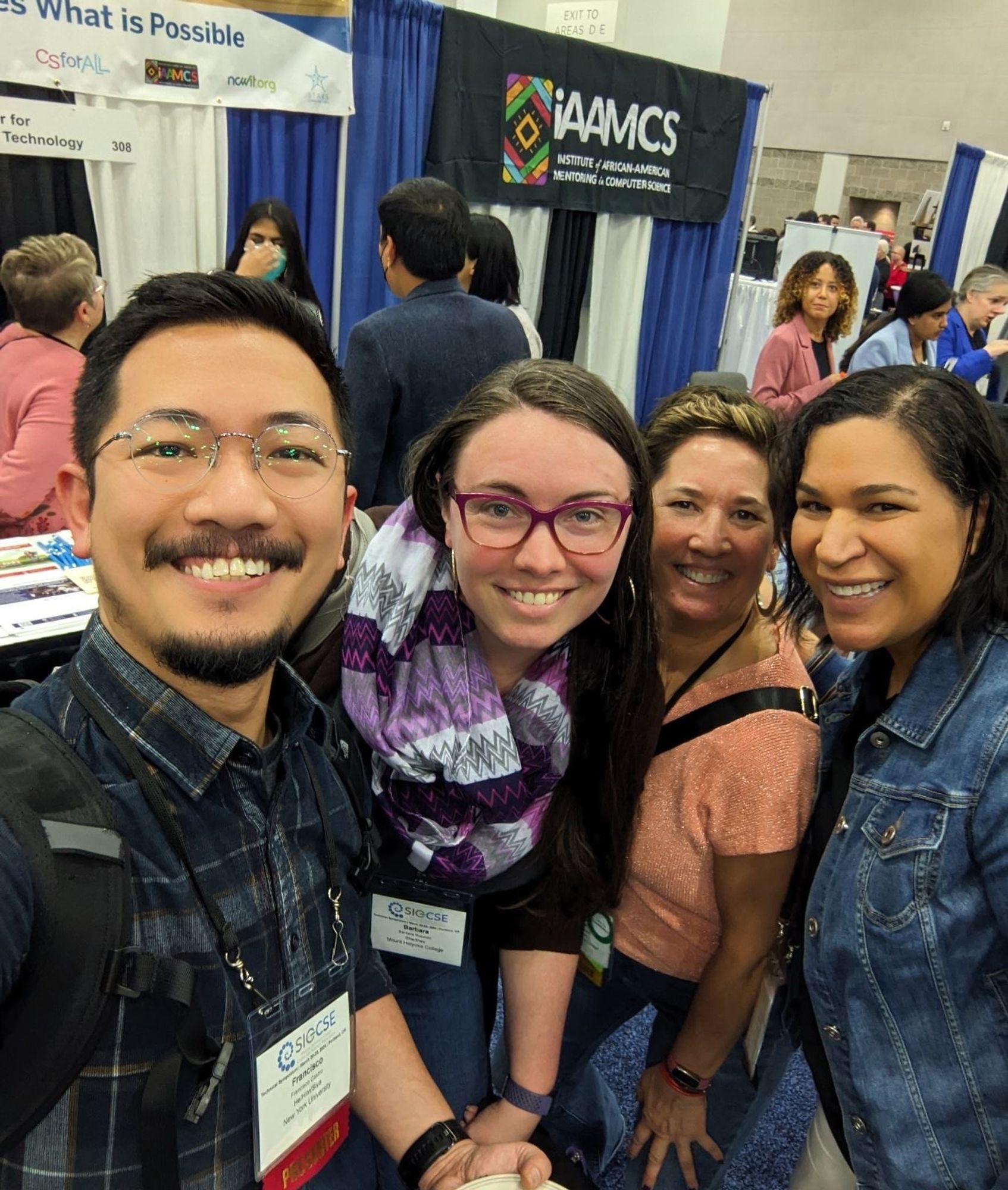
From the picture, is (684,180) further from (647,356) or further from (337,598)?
(337,598)

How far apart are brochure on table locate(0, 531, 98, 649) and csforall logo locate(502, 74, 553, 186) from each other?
10.6ft

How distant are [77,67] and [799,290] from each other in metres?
3.45

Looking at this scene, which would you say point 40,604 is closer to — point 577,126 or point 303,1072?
point 303,1072

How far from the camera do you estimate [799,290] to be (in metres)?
4.51

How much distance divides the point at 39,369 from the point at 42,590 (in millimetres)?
835

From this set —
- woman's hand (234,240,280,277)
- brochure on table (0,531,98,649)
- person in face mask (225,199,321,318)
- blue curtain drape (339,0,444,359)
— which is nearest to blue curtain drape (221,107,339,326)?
blue curtain drape (339,0,444,359)

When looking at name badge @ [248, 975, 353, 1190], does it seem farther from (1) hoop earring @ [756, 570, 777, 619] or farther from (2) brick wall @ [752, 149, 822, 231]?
(2) brick wall @ [752, 149, 822, 231]

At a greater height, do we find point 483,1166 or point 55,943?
point 55,943

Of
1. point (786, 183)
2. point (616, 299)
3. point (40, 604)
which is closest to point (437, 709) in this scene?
point (40, 604)

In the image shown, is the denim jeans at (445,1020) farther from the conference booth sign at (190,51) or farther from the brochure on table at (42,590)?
the conference booth sign at (190,51)

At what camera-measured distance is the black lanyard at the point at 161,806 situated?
2.78ft

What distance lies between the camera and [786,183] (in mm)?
15375

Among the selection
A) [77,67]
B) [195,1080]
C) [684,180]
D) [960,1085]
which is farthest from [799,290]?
[195,1080]

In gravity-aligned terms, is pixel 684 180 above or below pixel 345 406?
above
